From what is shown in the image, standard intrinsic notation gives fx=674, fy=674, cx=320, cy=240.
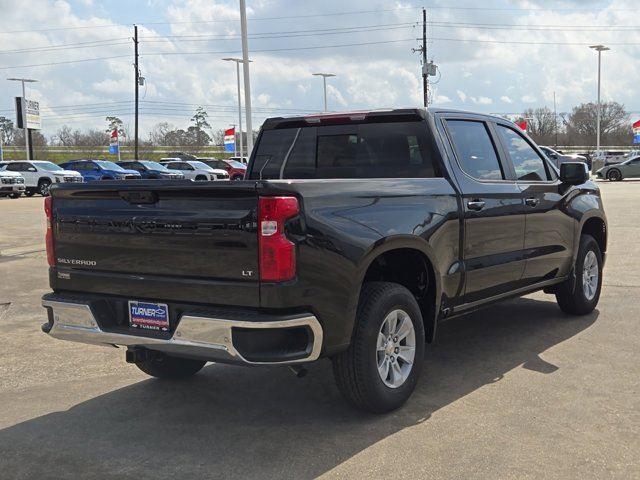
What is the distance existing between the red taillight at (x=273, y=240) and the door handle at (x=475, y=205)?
1874 millimetres

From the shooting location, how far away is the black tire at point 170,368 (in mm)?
4957

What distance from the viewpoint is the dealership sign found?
46344mm

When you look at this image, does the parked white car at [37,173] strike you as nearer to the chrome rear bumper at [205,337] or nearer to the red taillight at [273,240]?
the chrome rear bumper at [205,337]

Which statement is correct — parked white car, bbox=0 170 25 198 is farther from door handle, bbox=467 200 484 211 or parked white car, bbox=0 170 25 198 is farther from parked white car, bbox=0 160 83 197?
door handle, bbox=467 200 484 211

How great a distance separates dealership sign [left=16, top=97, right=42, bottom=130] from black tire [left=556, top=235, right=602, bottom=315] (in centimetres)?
4664

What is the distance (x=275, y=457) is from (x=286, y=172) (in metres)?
A: 2.70

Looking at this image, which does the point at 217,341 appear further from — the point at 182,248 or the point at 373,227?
the point at 373,227

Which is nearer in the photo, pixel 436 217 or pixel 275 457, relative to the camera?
pixel 275 457

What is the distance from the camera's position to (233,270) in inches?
141

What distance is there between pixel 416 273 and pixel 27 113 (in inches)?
1884

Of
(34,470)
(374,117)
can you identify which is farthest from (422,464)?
(374,117)

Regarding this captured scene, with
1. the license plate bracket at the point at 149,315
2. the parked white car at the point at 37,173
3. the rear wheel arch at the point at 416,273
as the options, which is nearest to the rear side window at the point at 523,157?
the rear wheel arch at the point at 416,273

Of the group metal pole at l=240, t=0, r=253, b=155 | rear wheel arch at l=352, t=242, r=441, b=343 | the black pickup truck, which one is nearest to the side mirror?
the black pickup truck

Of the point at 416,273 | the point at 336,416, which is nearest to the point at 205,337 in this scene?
the point at 336,416
